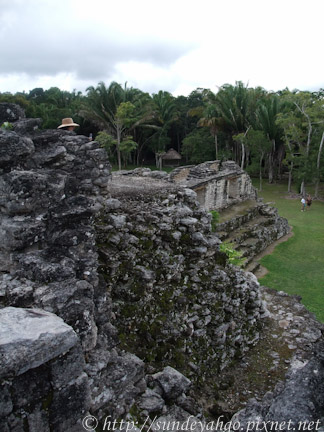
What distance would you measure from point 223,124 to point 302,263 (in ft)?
73.7

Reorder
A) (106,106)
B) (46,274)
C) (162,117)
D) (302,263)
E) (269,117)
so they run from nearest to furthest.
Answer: (46,274) < (302,263) < (269,117) < (106,106) < (162,117)

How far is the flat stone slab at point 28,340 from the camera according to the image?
7.16ft

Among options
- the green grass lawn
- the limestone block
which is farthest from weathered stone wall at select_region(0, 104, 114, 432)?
the green grass lawn

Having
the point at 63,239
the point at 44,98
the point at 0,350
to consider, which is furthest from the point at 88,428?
the point at 44,98

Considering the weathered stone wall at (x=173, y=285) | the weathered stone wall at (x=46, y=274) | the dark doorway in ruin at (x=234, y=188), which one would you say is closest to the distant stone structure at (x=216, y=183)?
the dark doorway in ruin at (x=234, y=188)

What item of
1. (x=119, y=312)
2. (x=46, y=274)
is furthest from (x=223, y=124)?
(x=46, y=274)

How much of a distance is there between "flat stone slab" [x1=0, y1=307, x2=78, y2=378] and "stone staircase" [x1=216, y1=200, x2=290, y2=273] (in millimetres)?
9477

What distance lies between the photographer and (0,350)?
2164 mm

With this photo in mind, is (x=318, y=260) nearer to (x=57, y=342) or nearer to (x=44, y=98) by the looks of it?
(x=57, y=342)

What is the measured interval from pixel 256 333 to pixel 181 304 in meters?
2.15

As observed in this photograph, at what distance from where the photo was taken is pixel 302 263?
504 inches

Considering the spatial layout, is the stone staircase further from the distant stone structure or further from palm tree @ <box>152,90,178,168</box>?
palm tree @ <box>152,90,178,168</box>

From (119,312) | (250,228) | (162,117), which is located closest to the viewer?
(119,312)

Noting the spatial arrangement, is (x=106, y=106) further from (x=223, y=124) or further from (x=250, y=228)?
(x=250, y=228)
